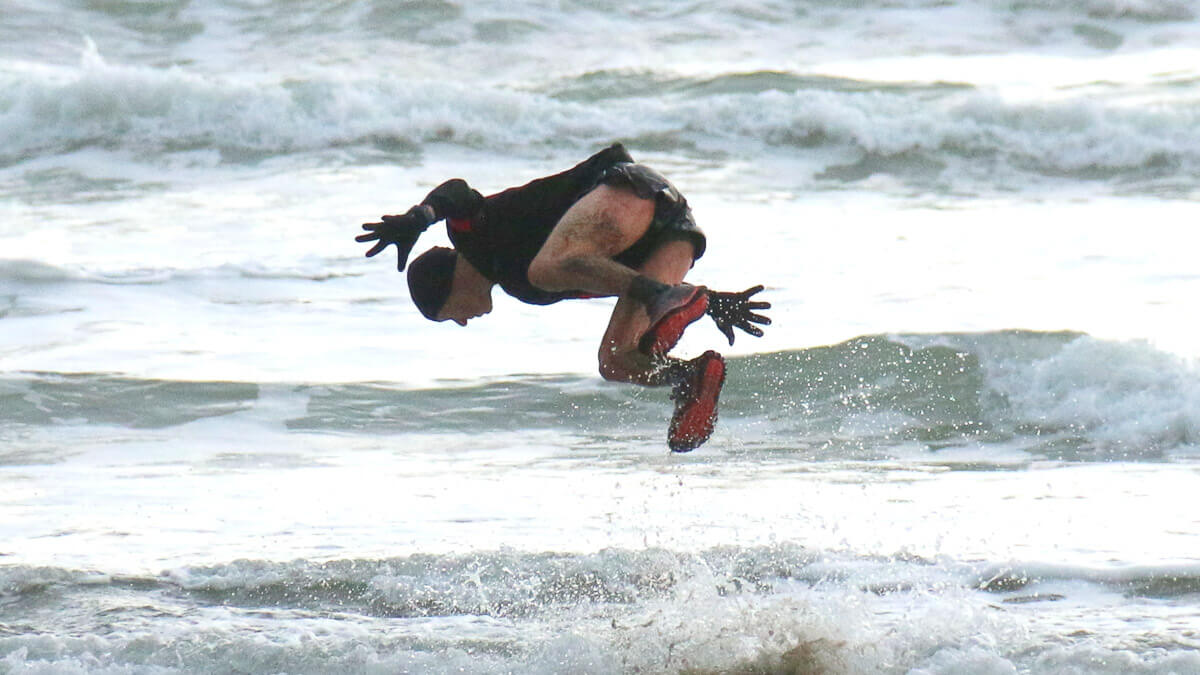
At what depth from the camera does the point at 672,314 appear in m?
4.93

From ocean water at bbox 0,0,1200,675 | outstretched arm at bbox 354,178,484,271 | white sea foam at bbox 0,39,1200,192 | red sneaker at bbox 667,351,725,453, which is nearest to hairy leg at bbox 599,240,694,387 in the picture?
red sneaker at bbox 667,351,725,453

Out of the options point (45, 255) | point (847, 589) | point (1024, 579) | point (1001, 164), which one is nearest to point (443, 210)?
point (847, 589)

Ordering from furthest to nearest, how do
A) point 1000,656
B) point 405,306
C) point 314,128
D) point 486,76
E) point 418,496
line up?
point 486,76
point 314,128
point 405,306
point 418,496
point 1000,656

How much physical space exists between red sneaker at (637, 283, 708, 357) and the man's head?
1.03 m

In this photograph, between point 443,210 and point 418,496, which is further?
point 418,496

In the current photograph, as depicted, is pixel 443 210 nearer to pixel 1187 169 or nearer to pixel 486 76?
pixel 1187 169

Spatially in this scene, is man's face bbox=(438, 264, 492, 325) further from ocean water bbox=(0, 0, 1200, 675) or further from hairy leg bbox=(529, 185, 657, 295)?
ocean water bbox=(0, 0, 1200, 675)

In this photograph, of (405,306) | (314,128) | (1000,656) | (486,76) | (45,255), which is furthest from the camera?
(486,76)

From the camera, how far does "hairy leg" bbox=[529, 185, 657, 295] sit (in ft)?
17.3

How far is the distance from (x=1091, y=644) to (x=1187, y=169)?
12902 mm

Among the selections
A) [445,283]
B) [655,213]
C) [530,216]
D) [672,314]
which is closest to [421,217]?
[530,216]

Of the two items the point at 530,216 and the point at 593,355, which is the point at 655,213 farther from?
the point at 593,355

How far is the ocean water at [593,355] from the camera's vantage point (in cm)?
568

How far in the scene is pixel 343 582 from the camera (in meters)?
6.09
